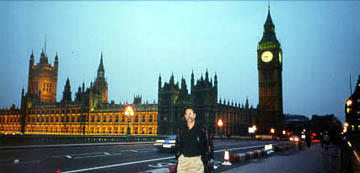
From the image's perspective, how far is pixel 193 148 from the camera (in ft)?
20.4

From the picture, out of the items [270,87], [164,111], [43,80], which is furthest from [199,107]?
[43,80]

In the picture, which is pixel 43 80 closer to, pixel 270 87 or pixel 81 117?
pixel 81 117

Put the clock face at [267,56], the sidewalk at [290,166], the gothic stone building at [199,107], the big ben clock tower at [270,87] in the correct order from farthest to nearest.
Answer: the clock face at [267,56]
the big ben clock tower at [270,87]
the gothic stone building at [199,107]
the sidewalk at [290,166]

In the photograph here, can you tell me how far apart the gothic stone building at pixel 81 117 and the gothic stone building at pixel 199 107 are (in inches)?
370

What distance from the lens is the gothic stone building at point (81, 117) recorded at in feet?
298

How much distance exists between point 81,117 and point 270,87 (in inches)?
2630

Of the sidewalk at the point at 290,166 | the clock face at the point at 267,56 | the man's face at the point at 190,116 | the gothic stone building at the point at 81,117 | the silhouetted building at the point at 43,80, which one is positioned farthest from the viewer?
the silhouetted building at the point at 43,80

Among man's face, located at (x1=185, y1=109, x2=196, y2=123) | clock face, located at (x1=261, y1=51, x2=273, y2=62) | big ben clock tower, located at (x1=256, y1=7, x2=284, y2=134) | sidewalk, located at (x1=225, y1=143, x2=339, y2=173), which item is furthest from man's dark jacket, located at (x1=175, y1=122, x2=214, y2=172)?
clock face, located at (x1=261, y1=51, x2=273, y2=62)

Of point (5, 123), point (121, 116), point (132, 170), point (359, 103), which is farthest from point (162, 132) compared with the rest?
point (5, 123)

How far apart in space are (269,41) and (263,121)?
30.2 m

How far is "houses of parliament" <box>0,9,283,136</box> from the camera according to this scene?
7656 cm

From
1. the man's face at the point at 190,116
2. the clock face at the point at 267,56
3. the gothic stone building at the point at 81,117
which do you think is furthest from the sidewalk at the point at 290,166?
the clock face at the point at 267,56

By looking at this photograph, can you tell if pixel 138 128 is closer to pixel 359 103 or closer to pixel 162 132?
pixel 162 132

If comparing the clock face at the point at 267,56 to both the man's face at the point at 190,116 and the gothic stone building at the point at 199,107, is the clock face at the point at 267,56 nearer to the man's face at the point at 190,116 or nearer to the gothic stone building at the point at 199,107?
the gothic stone building at the point at 199,107
